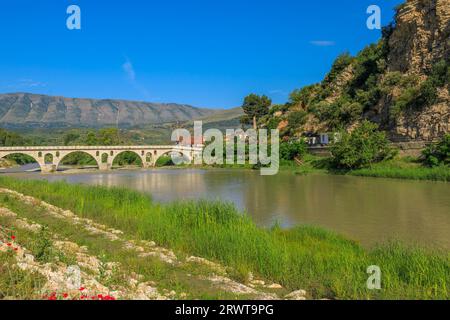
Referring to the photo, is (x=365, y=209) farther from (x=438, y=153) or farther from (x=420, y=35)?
(x=420, y=35)

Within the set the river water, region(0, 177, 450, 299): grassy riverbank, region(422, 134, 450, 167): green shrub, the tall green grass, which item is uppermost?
region(422, 134, 450, 167): green shrub

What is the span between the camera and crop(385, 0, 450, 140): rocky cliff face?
4053 centimetres

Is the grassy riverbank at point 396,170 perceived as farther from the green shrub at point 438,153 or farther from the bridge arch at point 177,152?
the bridge arch at point 177,152

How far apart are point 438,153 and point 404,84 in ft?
44.2

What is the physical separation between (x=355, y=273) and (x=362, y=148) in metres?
35.6

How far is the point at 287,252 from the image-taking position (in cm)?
956

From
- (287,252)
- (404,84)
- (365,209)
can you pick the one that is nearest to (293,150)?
(404,84)

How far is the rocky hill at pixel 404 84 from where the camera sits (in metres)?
41.5

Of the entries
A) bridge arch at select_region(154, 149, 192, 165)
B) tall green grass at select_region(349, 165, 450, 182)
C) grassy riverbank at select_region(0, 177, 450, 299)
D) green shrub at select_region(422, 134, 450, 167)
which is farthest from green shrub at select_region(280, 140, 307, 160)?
grassy riverbank at select_region(0, 177, 450, 299)

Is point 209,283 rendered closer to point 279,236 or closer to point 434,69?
point 279,236

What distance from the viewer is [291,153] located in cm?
5572

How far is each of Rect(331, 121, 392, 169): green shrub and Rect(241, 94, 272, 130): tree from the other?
139ft

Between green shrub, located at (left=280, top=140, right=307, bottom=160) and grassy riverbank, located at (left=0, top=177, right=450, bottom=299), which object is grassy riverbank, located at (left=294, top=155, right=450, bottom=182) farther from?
grassy riverbank, located at (left=0, top=177, right=450, bottom=299)

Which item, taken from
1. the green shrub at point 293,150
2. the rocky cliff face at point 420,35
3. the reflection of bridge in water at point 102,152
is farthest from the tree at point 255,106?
the rocky cliff face at point 420,35
